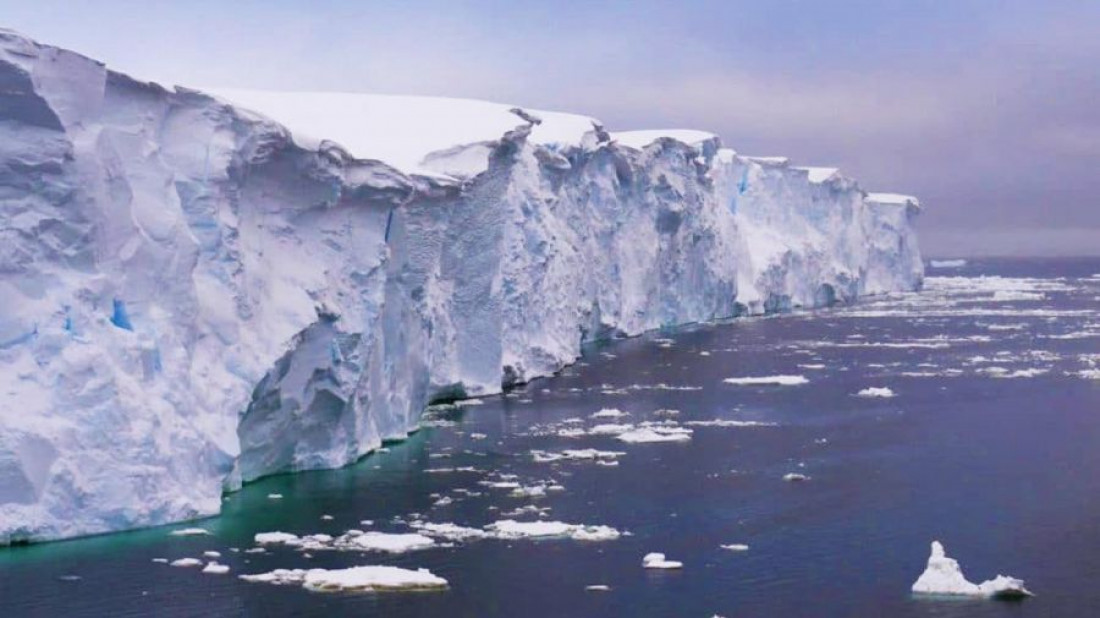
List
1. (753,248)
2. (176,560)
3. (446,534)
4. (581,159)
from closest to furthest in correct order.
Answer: (176,560), (446,534), (581,159), (753,248)

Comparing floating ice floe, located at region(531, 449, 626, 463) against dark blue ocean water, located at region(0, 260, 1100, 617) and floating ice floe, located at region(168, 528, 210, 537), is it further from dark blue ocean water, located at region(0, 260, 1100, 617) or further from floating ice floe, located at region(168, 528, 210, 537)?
floating ice floe, located at region(168, 528, 210, 537)

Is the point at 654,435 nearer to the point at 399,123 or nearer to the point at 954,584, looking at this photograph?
the point at 399,123

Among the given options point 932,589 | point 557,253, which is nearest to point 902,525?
point 932,589

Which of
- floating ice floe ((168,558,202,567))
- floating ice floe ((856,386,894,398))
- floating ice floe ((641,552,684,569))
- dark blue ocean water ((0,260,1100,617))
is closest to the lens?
dark blue ocean water ((0,260,1100,617))

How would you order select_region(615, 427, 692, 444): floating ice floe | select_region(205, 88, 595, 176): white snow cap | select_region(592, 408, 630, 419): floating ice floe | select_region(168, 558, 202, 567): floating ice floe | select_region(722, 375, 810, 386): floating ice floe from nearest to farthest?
select_region(168, 558, 202, 567): floating ice floe → select_region(615, 427, 692, 444): floating ice floe → select_region(205, 88, 595, 176): white snow cap → select_region(592, 408, 630, 419): floating ice floe → select_region(722, 375, 810, 386): floating ice floe

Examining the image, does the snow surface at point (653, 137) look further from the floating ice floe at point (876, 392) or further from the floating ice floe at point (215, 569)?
the floating ice floe at point (215, 569)

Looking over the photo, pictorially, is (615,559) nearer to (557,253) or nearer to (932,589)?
(932,589)

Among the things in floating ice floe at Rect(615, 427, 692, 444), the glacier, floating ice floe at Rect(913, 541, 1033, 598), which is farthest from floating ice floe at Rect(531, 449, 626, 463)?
floating ice floe at Rect(913, 541, 1033, 598)

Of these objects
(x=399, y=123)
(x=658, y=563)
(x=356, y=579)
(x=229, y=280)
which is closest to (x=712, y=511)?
(x=658, y=563)
